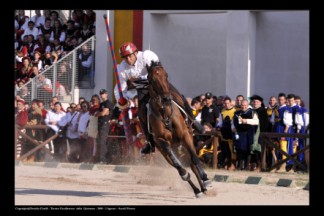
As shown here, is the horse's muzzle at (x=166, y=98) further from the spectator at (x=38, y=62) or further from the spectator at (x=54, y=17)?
the spectator at (x=54, y=17)

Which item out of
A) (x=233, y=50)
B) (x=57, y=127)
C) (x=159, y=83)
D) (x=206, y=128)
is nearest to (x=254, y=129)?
(x=206, y=128)

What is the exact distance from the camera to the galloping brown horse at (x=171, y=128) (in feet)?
45.2

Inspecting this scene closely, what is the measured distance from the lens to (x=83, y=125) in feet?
73.0

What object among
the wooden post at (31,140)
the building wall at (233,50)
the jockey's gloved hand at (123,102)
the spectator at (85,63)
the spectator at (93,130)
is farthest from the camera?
the spectator at (85,63)

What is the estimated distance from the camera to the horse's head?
13.5 metres

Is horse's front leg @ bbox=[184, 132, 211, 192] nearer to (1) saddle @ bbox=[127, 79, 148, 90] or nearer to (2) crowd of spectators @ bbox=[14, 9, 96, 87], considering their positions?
(1) saddle @ bbox=[127, 79, 148, 90]

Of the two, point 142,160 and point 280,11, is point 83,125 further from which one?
point 280,11

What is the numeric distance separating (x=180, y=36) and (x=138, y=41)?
134 centimetres

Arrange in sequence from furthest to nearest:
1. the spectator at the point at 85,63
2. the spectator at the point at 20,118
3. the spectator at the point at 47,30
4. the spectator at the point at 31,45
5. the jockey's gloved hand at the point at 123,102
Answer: the spectator at the point at 31,45
the spectator at the point at 47,30
the spectator at the point at 85,63
the spectator at the point at 20,118
the jockey's gloved hand at the point at 123,102

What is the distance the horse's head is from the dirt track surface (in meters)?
1.72

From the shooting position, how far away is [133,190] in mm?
15742

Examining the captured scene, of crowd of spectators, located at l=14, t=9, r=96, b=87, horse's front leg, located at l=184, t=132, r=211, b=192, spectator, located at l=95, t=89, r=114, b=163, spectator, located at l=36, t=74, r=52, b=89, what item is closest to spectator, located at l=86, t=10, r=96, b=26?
crowd of spectators, located at l=14, t=9, r=96, b=87

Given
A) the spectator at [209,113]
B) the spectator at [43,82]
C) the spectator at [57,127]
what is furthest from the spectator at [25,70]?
the spectator at [209,113]
